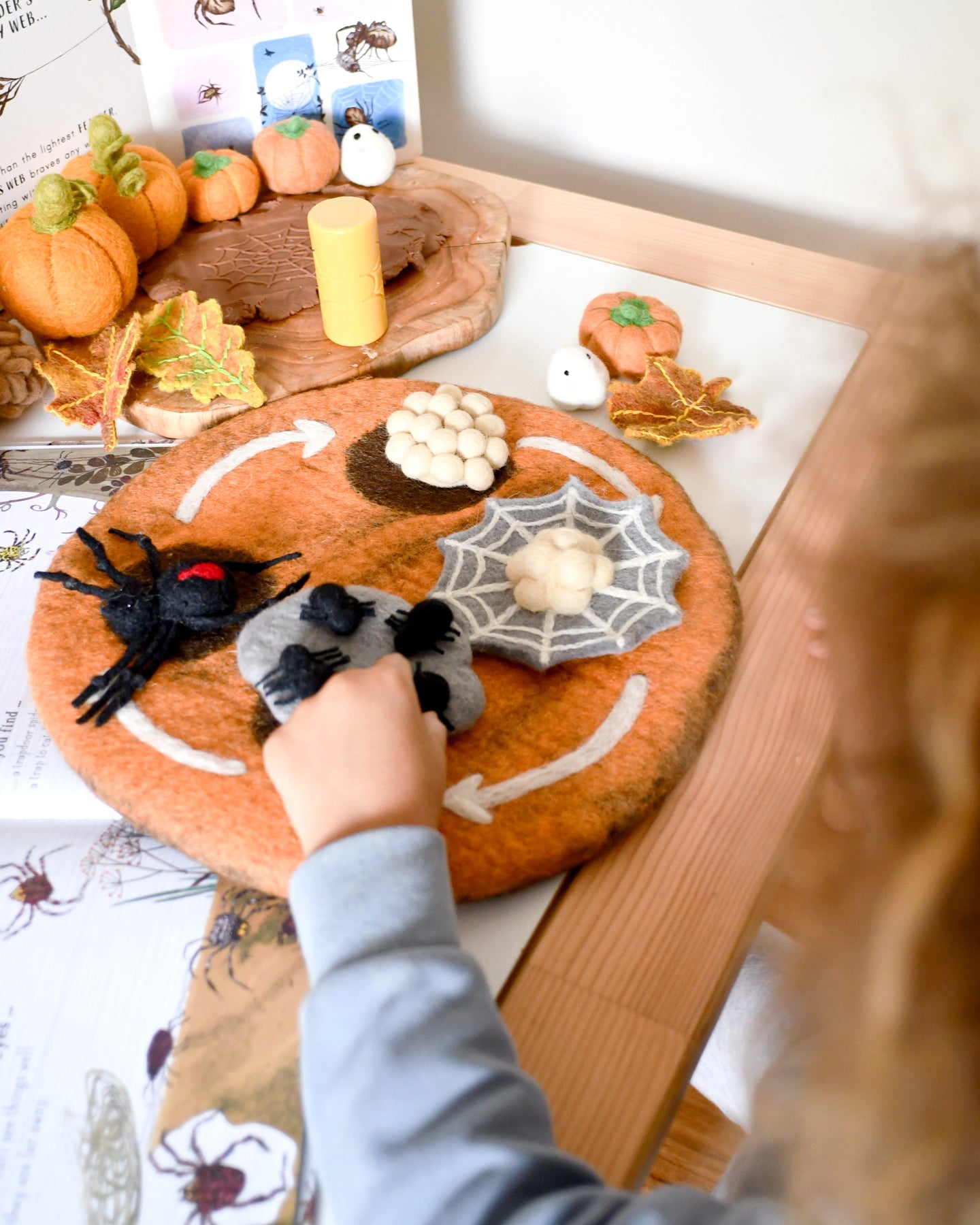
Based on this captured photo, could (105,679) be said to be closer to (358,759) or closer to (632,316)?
(358,759)

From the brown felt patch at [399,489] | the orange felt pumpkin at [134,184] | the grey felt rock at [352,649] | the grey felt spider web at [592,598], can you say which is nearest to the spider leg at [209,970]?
the grey felt rock at [352,649]

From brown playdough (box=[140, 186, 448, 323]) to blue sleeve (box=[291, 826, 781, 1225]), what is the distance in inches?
24.0

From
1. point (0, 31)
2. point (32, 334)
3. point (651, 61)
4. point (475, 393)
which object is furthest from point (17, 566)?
point (651, 61)

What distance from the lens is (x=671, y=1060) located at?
0.50m

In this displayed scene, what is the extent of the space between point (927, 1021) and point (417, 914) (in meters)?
0.23

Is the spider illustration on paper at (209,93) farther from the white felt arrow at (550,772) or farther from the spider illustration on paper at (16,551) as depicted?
the white felt arrow at (550,772)

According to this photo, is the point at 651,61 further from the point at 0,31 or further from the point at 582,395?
the point at 0,31

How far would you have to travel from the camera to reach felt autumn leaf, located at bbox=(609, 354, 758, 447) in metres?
0.81

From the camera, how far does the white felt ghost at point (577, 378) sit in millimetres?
838

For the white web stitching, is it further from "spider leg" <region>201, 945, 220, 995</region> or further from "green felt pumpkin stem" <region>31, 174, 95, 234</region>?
"green felt pumpkin stem" <region>31, 174, 95, 234</region>

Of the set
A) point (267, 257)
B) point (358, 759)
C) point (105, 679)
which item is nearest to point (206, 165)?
point (267, 257)

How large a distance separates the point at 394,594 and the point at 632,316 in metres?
0.38

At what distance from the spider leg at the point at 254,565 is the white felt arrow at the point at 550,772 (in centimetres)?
20

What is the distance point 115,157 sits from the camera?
910mm
